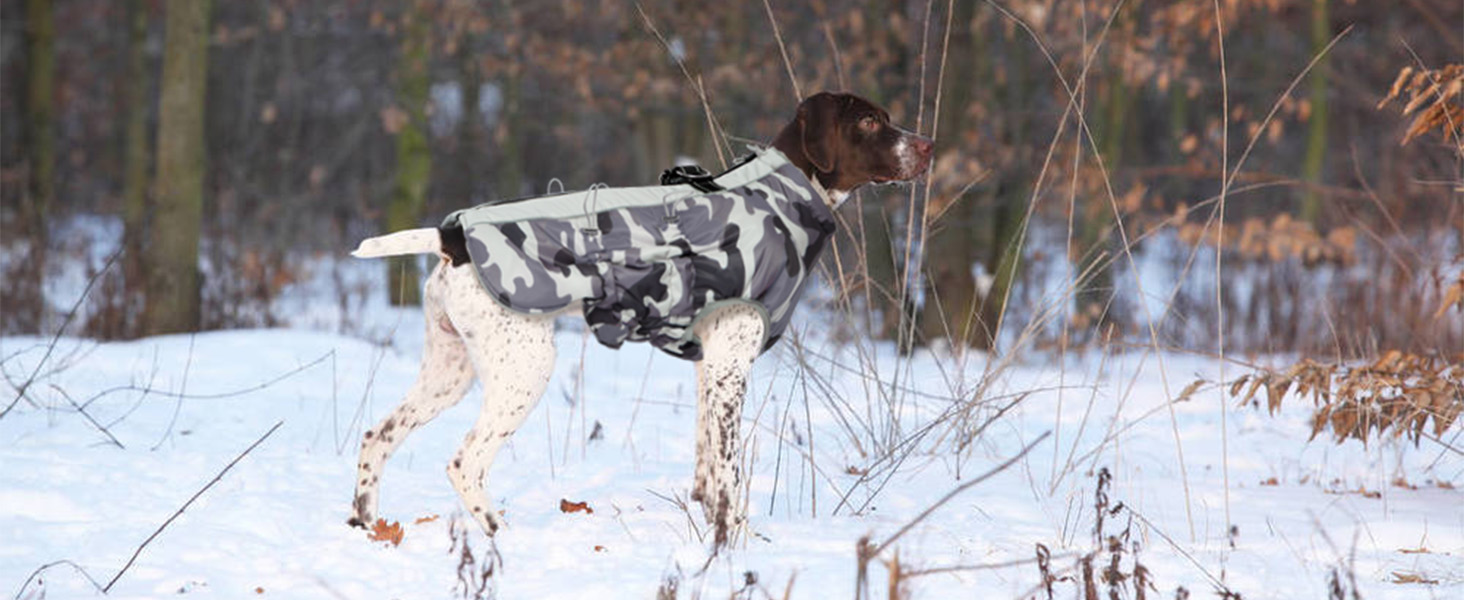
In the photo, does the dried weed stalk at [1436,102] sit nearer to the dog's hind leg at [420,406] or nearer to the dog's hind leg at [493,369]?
the dog's hind leg at [493,369]

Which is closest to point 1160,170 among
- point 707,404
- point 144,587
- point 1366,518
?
point 1366,518

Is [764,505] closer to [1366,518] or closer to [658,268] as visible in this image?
[658,268]

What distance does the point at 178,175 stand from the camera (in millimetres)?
8375

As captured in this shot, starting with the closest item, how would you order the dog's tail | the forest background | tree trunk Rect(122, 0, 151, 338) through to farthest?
the dog's tail
the forest background
tree trunk Rect(122, 0, 151, 338)

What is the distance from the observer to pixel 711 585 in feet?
11.0

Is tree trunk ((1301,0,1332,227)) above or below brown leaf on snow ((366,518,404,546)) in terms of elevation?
above

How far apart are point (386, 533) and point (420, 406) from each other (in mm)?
346

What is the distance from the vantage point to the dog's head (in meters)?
3.97

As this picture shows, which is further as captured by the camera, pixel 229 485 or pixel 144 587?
pixel 229 485

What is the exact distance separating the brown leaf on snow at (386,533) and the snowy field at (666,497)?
3cm

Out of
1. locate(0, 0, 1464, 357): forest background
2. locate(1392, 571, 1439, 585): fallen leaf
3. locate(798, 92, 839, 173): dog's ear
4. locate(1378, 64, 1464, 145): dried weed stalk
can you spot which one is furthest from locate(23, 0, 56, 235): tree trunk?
locate(1392, 571, 1439, 585): fallen leaf

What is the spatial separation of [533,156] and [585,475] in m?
17.0

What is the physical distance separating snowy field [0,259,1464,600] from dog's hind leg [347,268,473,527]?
0.12 meters

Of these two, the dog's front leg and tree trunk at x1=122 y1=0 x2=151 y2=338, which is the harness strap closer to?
the dog's front leg
